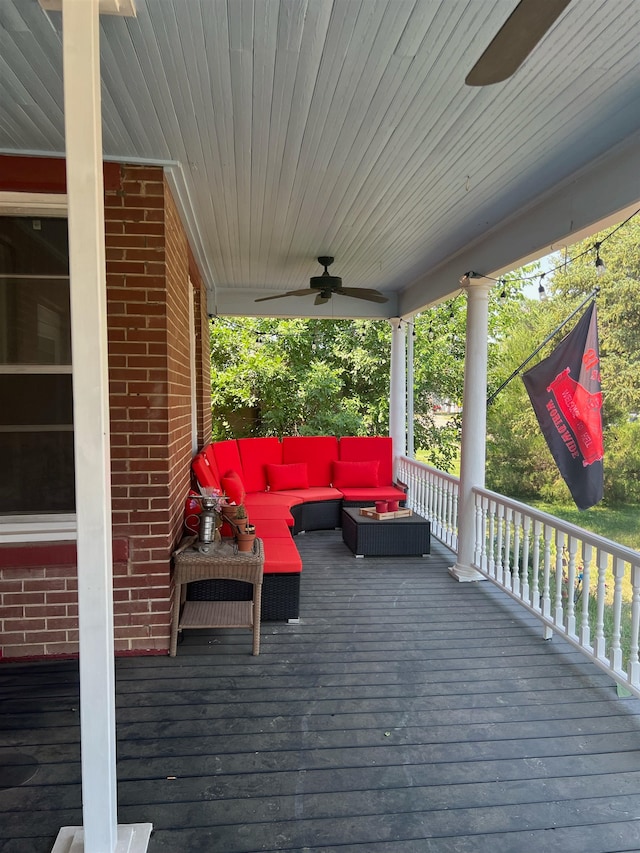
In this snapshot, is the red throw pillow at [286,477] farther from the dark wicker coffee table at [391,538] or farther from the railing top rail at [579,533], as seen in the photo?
the railing top rail at [579,533]

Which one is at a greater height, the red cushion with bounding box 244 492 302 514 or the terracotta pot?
the terracotta pot

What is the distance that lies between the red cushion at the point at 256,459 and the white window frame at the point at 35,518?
355 cm

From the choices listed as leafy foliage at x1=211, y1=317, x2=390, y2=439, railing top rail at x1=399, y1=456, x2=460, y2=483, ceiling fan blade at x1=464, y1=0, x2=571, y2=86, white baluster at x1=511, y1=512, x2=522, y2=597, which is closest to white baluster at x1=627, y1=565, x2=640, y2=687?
white baluster at x1=511, y1=512, x2=522, y2=597

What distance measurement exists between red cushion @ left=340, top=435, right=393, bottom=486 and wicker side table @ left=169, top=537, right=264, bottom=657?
12.5ft

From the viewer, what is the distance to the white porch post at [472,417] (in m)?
4.40

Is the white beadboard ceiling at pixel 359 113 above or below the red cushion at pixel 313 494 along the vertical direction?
above

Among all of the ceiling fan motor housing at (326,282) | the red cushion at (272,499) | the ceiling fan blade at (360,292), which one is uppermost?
the ceiling fan motor housing at (326,282)

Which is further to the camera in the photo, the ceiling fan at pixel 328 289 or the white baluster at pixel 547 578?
the ceiling fan at pixel 328 289

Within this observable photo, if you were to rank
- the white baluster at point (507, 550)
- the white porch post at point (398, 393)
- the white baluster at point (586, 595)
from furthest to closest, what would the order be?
1. the white porch post at point (398, 393)
2. the white baluster at point (507, 550)
3. the white baluster at point (586, 595)

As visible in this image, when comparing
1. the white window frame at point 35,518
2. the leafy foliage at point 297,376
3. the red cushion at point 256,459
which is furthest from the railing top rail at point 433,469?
the leafy foliage at point 297,376

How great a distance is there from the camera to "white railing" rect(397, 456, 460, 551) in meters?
5.46

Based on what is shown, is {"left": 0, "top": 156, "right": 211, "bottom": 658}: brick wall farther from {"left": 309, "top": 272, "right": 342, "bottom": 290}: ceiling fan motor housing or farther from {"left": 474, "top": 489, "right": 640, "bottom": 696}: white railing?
{"left": 474, "top": 489, "right": 640, "bottom": 696}: white railing

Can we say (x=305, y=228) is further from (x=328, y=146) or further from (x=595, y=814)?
(x=595, y=814)

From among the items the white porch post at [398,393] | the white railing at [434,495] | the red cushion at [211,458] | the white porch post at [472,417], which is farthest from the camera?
the white porch post at [398,393]
